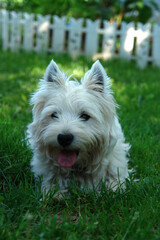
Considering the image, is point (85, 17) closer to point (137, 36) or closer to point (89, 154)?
point (137, 36)

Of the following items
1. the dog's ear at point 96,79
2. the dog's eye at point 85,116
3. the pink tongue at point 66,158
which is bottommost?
the pink tongue at point 66,158

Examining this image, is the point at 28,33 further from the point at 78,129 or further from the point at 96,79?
the point at 78,129

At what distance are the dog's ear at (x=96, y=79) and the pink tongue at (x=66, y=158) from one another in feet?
2.03

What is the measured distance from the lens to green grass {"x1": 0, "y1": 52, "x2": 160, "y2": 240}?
2283mm

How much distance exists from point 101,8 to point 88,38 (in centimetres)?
92

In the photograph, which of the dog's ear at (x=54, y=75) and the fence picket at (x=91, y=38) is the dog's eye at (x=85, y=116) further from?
the fence picket at (x=91, y=38)

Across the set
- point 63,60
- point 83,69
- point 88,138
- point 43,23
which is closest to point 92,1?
point 43,23

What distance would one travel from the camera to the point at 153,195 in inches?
111

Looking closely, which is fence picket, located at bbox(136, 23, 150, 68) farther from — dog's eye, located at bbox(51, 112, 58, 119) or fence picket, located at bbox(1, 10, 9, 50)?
dog's eye, located at bbox(51, 112, 58, 119)

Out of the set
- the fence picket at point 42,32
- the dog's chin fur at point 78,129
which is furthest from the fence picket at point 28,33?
the dog's chin fur at point 78,129

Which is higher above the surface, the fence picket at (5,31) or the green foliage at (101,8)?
the green foliage at (101,8)

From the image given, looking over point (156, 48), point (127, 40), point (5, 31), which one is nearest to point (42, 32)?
point (5, 31)

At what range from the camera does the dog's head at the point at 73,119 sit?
2783mm

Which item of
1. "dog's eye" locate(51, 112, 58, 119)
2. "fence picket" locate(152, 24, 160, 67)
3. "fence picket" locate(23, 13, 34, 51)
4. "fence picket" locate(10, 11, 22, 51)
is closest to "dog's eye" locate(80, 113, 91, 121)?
"dog's eye" locate(51, 112, 58, 119)
